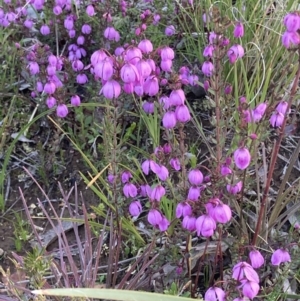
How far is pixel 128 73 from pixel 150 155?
0.35 m

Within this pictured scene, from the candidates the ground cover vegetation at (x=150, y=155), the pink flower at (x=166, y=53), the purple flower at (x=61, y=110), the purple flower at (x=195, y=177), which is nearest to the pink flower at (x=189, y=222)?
the ground cover vegetation at (x=150, y=155)

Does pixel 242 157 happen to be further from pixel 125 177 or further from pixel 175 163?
pixel 125 177

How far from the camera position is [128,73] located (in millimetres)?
1469

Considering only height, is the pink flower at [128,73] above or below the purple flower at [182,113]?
above

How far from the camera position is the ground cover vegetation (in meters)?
1.55

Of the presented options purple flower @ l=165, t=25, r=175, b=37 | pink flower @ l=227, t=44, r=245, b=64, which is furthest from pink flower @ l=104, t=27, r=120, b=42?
pink flower @ l=227, t=44, r=245, b=64

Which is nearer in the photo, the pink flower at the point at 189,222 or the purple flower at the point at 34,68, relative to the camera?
the pink flower at the point at 189,222

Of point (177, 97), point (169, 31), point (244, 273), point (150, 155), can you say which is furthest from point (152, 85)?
point (169, 31)

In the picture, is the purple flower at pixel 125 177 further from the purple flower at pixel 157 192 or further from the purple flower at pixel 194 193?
A: the purple flower at pixel 194 193

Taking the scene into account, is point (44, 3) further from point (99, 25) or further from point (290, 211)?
point (290, 211)

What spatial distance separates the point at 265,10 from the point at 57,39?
1.04m

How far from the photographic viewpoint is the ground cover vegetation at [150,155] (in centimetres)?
155

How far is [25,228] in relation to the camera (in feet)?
7.57

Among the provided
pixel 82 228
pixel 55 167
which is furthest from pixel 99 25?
pixel 82 228
